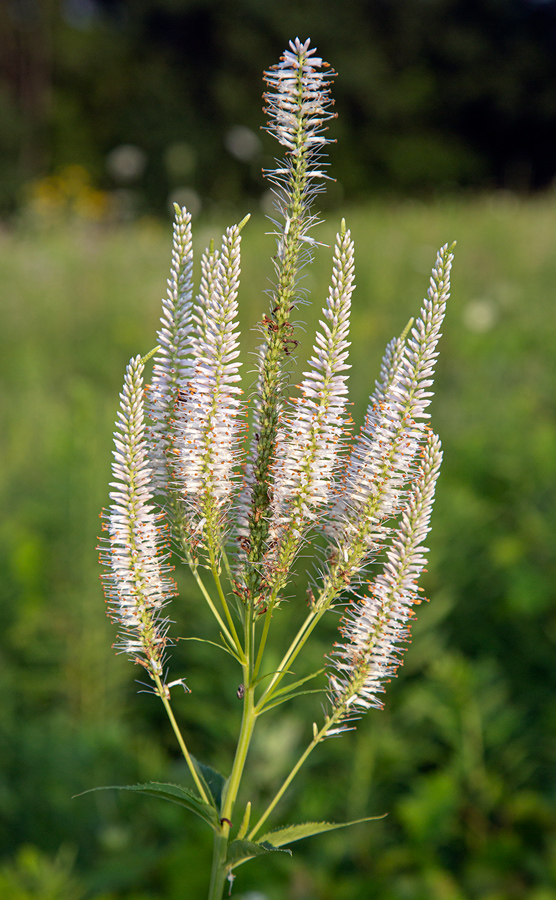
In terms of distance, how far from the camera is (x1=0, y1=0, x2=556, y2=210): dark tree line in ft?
114

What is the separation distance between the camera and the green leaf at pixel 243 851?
3.64 ft

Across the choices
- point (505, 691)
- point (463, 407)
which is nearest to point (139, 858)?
point (505, 691)

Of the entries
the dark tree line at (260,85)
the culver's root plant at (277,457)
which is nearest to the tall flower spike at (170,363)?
the culver's root plant at (277,457)

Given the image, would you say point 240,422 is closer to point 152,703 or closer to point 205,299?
point 205,299

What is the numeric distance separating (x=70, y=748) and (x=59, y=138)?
37168 millimetres

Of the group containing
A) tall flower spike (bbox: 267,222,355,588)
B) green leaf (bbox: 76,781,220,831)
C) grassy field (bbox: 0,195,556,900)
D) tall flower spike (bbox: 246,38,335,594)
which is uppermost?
tall flower spike (bbox: 246,38,335,594)

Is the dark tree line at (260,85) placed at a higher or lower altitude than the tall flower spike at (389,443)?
higher

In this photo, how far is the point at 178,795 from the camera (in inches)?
46.1

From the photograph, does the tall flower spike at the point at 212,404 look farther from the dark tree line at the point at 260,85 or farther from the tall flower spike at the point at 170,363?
the dark tree line at the point at 260,85

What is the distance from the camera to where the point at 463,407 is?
6.57 m

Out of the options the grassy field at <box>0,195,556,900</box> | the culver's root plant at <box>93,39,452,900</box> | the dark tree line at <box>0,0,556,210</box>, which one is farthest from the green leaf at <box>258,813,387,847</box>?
the dark tree line at <box>0,0,556,210</box>

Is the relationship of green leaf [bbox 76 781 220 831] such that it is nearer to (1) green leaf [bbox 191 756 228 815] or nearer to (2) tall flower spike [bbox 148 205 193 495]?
(1) green leaf [bbox 191 756 228 815]

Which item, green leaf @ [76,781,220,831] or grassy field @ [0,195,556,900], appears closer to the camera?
green leaf @ [76,781,220,831]

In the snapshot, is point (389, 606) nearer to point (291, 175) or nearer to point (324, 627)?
point (291, 175)
